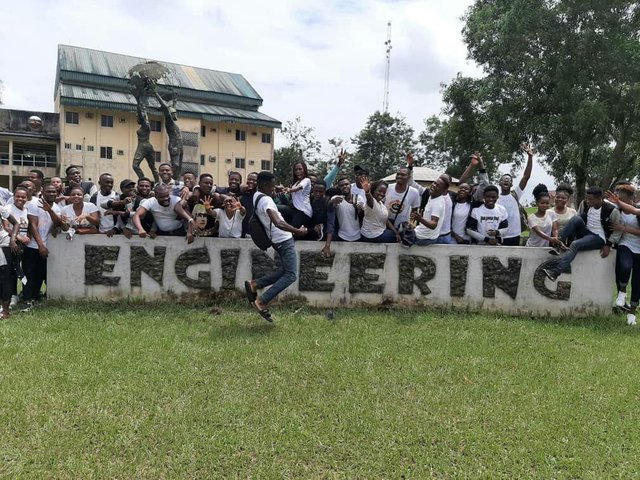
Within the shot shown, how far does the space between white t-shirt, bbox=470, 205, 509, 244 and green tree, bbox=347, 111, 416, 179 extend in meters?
34.1

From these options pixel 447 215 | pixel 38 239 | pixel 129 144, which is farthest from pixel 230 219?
pixel 129 144

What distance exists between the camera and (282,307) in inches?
277

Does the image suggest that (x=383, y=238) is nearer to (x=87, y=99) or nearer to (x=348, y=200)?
(x=348, y=200)

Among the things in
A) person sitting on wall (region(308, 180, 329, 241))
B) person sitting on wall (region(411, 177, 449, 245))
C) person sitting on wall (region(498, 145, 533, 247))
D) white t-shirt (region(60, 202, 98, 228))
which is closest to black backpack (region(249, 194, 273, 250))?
person sitting on wall (region(308, 180, 329, 241))

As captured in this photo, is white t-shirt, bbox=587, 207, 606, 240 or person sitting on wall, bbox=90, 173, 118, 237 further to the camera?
person sitting on wall, bbox=90, 173, 118, 237

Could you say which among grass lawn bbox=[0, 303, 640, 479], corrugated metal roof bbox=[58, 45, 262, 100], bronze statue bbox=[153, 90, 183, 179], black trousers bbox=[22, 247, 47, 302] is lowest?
grass lawn bbox=[0, 303, 640, 479]

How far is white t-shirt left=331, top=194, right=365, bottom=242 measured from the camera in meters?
7.15

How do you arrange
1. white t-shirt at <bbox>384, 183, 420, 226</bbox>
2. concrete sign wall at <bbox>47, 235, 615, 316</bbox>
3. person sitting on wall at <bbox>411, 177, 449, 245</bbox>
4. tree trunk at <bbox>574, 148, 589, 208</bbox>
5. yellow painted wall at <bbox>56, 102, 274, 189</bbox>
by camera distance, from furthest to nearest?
yellow painted wall at <bbox>56, 102, 274, 189</bbox> → tree trunk at <bbox>574, 148, 589, 208</bbox> → white t-shirt at <bbox>384, 183, 420, 226</bbox> → concrete sign wall at <bbox>47, 235, 615, 316</bbox> → person sitting on wall at <bbox>411, 177, 449, 245</bbox>

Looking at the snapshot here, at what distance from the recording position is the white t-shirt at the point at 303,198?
22.7 ft

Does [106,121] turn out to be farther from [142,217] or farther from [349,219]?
[349,219]

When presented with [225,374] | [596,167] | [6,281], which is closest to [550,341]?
[225,374]

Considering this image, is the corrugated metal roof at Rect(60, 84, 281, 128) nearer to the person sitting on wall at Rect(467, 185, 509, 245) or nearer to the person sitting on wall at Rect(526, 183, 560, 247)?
the person sitting on wall at Rect(467, 185, 509, 245)

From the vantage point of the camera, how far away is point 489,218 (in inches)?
279

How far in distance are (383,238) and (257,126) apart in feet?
124
